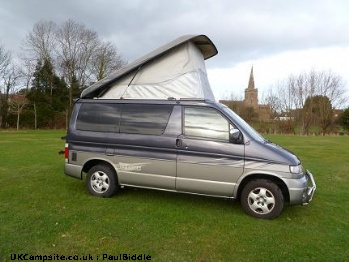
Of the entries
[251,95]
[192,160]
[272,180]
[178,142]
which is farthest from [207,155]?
[251,95]

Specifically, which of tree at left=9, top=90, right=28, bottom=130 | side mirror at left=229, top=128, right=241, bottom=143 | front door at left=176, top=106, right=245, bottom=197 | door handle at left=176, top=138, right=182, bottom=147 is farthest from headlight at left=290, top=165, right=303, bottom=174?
tree at left=9, top=90, right=28, bottom=130

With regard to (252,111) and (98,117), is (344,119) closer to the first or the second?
(252,111)

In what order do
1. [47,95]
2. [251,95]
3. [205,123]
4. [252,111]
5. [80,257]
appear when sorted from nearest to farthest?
[80,257]
[205,123]
[47,95]
[252,111]
[251,95]

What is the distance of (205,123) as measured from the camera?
514 centimetres

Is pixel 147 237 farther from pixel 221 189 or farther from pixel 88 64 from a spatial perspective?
pixel 88 64

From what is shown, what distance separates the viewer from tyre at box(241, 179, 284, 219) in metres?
4.78

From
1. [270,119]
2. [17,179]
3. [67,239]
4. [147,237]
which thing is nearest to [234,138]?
[147,237]

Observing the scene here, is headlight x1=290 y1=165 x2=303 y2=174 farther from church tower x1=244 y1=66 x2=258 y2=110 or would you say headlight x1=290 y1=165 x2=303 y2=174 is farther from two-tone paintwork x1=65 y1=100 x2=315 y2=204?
church tower x1=244 y1=66 x2=258 y2=110

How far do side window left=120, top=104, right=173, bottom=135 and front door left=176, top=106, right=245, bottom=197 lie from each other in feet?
1.38

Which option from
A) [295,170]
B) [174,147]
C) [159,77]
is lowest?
[295,170]

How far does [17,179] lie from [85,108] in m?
3.16

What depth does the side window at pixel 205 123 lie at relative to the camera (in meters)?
5.02

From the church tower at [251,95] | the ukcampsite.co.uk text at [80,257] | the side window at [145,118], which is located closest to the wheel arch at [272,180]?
the side window at [145,118]

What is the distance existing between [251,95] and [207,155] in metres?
57.3
